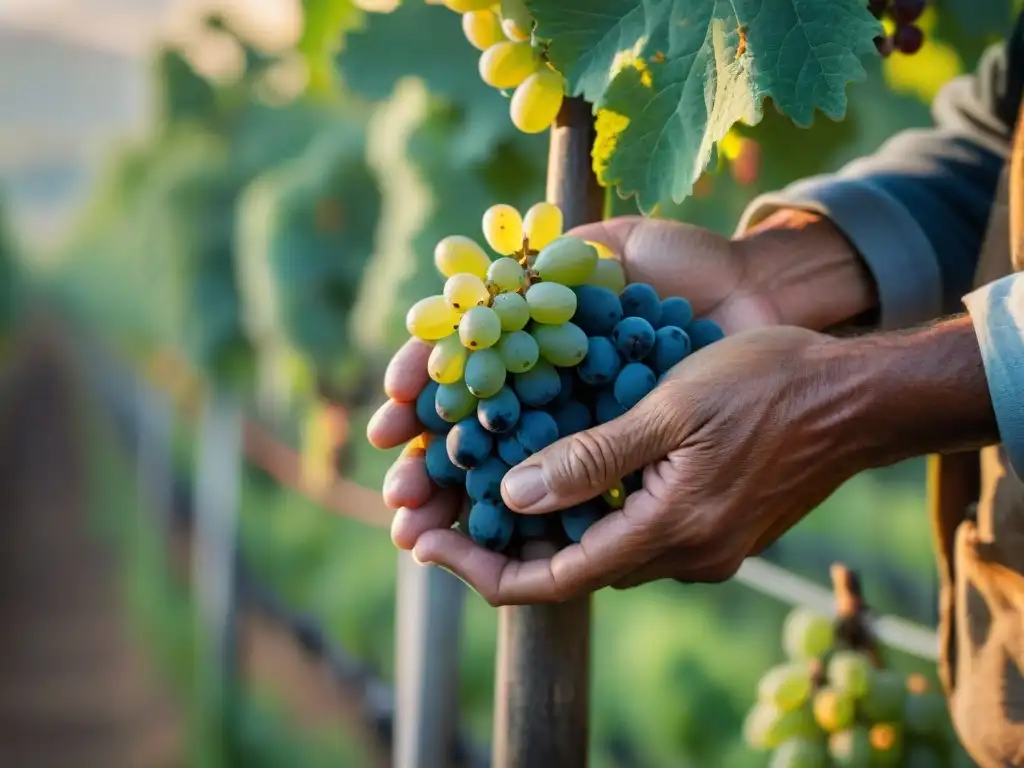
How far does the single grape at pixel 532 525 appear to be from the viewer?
80 cm

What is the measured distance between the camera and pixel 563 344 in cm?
76

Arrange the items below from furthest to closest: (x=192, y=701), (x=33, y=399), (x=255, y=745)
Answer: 1. (x=33, y=399)
2. (x=192, y=701)
3. (x=255, y=745)

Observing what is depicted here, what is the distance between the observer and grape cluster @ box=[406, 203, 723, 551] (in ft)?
2.49

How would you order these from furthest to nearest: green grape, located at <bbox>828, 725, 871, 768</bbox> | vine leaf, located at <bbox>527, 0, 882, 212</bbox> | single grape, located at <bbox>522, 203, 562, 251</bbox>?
green grape, located at <bbox>828, 725, 871, 768</bbox> → single grape, located at <bbox>522, 203, 562, 251</bbox> → vine leaf, located at <bbox>527, 0, 882, 212</bbox>

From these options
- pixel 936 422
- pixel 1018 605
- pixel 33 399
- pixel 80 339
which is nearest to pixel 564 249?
pixel 936 422

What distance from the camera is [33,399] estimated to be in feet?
64.0

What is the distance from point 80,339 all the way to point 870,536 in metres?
21.2

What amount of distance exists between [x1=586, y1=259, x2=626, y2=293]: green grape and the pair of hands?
0.19 feet

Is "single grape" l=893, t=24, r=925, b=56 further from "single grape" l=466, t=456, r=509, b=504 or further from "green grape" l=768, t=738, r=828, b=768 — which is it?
"green grape" l=768, t=738, r=828, b=768

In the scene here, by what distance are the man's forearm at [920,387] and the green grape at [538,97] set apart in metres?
0.28

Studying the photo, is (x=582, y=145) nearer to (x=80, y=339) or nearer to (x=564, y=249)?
(x=564, y=249)

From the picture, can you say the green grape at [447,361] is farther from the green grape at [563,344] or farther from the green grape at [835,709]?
the green grape at [835,709]

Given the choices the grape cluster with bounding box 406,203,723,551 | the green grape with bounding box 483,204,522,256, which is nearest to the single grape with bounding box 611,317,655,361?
the grape cluster with bounding box 406,203,723,551

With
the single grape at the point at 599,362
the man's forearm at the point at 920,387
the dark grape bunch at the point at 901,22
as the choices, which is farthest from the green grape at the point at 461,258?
the dark grape bunch at the point at 901,22
